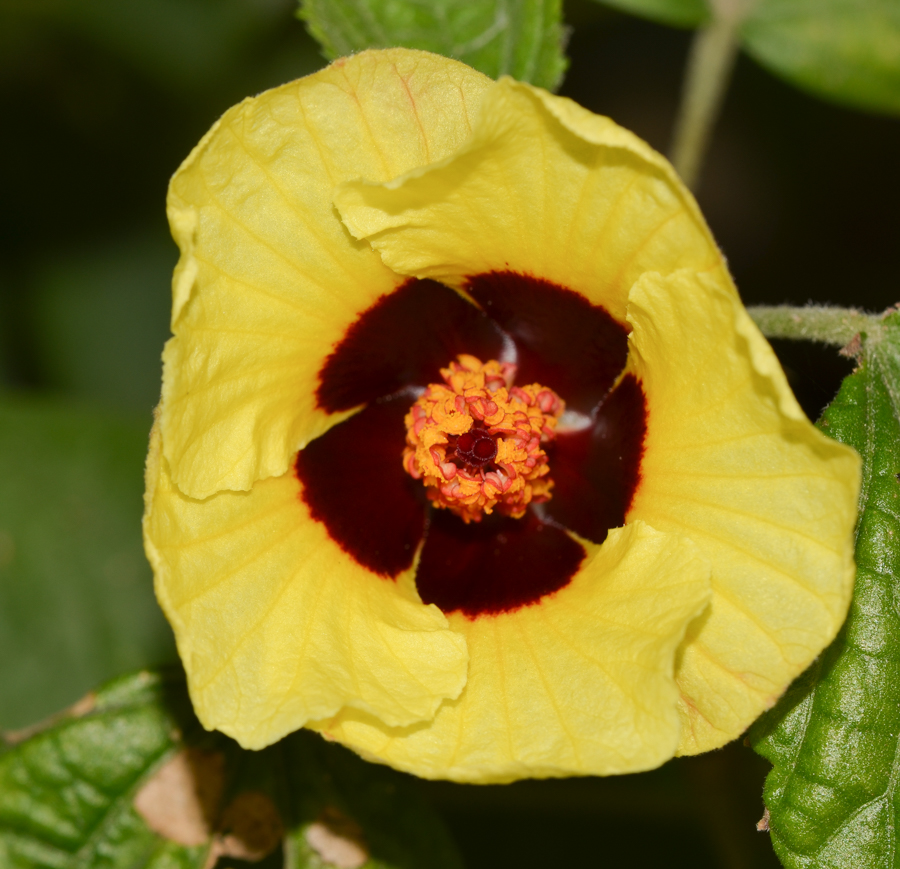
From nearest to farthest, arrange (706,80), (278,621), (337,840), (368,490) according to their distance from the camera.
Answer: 1. (278,621)
2. (368,490)
3. (337,840)
4. (706,80)

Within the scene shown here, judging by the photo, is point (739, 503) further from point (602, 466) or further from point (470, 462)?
point (470, 462)

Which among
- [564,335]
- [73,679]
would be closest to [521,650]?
[564,335]

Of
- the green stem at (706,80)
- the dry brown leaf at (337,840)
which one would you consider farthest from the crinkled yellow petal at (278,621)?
the green stem at (706,80)

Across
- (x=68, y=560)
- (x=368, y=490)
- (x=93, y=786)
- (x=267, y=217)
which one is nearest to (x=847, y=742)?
(x=368, y=490)

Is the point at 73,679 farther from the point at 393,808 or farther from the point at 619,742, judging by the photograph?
the point at 619,742

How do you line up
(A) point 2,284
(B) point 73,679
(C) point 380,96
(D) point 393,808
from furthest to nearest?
(A) point 2,284 → (B) point 73,679 → (D) point 393,808 → (C) point 380,96

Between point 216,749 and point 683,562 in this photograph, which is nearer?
point 683,562
